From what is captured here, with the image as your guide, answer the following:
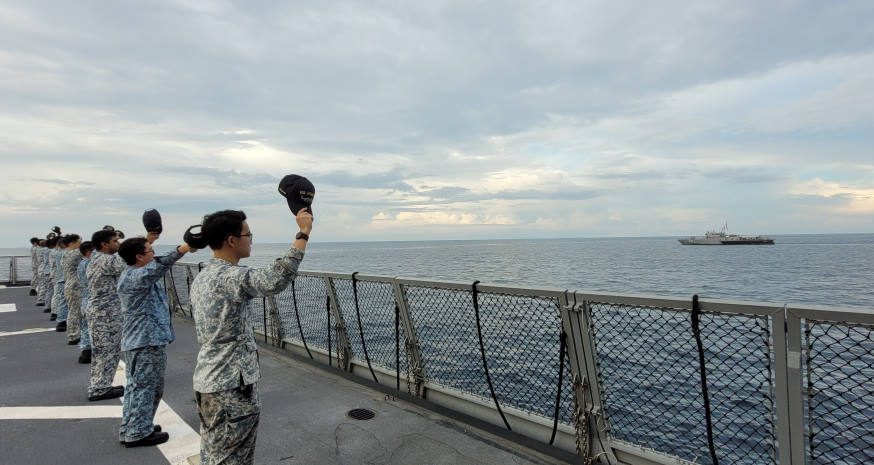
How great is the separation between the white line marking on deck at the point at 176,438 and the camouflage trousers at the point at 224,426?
1.47 metres

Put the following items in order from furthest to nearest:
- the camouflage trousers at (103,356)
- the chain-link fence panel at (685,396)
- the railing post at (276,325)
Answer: the railing post at (276,325) → the camouflage trousers at (103,356) → the chain-link fence panel at (685,396)

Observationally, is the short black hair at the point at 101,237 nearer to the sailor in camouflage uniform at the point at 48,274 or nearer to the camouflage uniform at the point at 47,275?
the sailor in camouflage uniform at the point at 48,274

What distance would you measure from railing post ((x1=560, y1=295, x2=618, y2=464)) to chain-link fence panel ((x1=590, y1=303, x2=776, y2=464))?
0.08 m

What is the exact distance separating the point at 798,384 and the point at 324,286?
15.9 ft

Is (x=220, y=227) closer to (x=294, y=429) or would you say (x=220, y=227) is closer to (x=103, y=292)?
(x=294, y=429)

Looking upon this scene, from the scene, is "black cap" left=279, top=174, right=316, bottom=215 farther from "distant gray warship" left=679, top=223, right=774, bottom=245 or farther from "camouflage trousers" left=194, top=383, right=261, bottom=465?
"distant gray warship" left=679, top=223, right=774, bottom=245

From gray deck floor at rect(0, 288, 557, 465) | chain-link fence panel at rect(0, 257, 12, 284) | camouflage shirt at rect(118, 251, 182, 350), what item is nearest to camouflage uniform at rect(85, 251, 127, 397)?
gray deck floor at rect(0, 288, 557, 465)

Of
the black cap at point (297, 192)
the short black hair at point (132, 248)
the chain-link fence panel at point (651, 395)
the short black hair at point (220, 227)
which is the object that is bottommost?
the chain-link fence panel at point (651, 395)

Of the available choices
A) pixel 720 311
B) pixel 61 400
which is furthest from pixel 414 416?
pixel 61 400

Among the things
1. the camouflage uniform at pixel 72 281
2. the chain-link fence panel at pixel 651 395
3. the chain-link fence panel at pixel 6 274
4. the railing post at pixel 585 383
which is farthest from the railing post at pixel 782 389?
the chain-link fence panel at pixel 6 274

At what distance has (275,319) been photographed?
7062 mm

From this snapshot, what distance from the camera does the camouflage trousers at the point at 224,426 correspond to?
96.7 inches

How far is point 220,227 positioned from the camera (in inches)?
98.7

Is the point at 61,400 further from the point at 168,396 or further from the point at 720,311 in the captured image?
the point at 720,311
